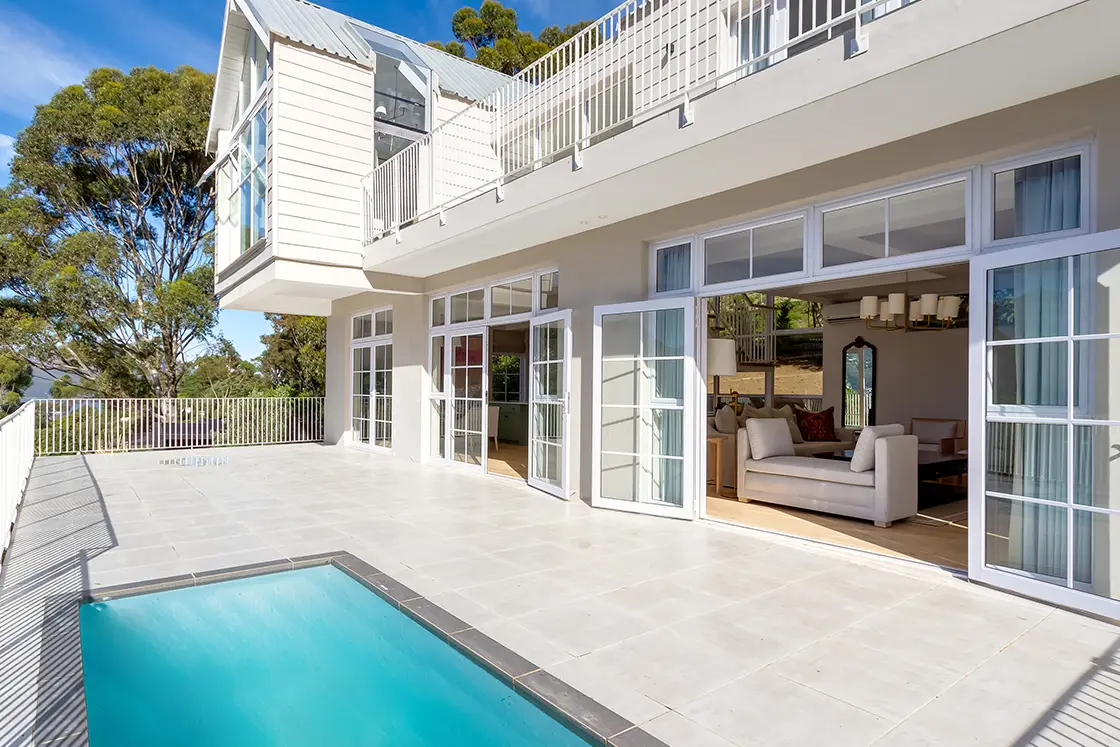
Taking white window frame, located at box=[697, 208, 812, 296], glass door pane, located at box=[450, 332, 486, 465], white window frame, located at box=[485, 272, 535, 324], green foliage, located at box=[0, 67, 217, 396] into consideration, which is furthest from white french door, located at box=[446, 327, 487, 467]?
green foliage, located at box=[0, 67, 217, 396]

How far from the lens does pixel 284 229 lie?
7.66 meters

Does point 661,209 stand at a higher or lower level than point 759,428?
higher

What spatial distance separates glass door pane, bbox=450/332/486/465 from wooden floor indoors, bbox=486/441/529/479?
0.34 m

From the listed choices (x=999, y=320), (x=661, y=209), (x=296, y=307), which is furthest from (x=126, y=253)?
(x=999, y=320)

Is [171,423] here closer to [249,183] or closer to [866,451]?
[249,183]

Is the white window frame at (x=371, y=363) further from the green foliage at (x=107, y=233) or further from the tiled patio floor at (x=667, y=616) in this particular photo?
the green foliage at (x=107, y=233)

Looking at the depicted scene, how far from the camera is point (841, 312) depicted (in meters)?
11.3

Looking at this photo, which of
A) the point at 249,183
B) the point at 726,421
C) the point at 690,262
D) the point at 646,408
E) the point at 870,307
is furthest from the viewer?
the point at 249,183

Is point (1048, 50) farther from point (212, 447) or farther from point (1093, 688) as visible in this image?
point (212, 447)

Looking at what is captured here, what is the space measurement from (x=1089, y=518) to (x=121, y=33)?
20080 mm

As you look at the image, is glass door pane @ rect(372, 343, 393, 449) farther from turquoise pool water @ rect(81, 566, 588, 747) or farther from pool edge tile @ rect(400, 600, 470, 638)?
pool edge tile @ rect(400, 600, 470, 638)

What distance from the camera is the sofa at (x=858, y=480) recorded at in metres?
5.30

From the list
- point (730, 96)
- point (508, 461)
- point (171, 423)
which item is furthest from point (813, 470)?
point (171, 423)

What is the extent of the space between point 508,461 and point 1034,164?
7.41 m
